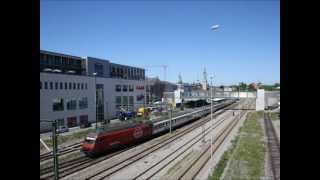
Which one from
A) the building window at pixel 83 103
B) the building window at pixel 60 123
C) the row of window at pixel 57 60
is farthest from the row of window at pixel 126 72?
the building window at pixel 60 123

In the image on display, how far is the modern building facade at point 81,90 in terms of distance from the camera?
179ft

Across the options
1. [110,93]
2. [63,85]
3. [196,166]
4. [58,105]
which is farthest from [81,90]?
[196,166]

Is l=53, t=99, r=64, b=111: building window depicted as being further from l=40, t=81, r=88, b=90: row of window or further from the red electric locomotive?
the red electric locomotive

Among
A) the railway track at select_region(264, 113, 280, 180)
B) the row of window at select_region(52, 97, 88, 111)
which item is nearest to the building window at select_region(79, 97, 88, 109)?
the row of window at select_region(52, 97, 88, 111)

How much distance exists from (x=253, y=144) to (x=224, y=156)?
30.3 feet

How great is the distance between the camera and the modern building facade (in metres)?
54.6

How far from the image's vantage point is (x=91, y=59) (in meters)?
77.0

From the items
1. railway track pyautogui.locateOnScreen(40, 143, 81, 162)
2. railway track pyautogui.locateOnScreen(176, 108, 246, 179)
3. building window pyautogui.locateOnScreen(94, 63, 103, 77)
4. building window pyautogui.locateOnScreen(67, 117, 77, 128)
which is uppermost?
building window pyautogui.locateOnScreen(94, 63, 103, 77)

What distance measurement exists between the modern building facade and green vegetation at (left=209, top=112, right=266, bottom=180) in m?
28.2

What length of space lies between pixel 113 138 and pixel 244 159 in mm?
13267

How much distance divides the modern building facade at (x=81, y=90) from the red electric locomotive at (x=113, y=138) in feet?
56.8

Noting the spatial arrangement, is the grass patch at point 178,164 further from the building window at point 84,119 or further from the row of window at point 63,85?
the building window at point 84,119
